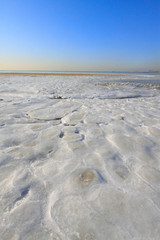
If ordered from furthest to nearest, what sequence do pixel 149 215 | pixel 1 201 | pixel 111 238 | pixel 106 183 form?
pixel 106 183, pixel 1 201, pixel 149 215, pixel 111 238

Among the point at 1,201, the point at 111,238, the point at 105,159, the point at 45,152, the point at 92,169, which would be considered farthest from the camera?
the point at 45,152

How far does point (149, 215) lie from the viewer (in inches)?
44.2

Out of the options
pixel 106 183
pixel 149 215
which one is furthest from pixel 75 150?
pixel 149 215

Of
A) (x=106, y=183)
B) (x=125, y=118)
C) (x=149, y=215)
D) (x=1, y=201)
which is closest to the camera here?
(x=149, y=215)

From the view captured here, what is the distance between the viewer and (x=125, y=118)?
345 cm

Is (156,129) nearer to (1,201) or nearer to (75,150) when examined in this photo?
(75,150)

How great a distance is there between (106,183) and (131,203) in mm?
289

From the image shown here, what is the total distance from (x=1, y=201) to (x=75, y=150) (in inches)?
41.3

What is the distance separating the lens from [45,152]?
2.00 metres

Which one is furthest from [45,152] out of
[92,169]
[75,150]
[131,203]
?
[131,203]

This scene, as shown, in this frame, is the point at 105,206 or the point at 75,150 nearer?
the point at 105,206

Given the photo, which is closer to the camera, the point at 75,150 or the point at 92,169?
the point at 92,169

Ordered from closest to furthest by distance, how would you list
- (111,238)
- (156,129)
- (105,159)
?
(111,238), (105,159), (156,129)

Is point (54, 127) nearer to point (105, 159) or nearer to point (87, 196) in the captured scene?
point (105, 159)
